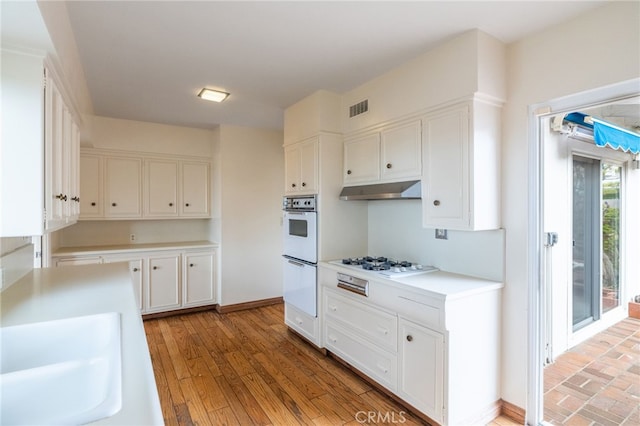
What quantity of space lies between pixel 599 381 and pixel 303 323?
2.43 metres

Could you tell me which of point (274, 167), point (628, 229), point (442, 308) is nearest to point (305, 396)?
point (442, 308)

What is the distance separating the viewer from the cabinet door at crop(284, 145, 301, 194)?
Result: 11.4ft

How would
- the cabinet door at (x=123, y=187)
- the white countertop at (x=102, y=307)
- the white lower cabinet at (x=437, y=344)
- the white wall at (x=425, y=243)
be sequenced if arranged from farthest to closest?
the cabinet door at (x=123, y=187), the white wall at (x=425, y=243), the white lower cabinet at (x=437, y=344), the white countertop at (x=102, y=307)

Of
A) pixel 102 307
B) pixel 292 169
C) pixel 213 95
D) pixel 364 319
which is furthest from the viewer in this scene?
pixel 292 169

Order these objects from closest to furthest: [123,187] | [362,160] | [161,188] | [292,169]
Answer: [362,160] < [292,169] < [123,187] < [161,188]

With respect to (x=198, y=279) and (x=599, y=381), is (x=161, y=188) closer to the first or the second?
(x=198, y=279)

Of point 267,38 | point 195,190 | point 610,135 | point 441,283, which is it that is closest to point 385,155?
point 441,283

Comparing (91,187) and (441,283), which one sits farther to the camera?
(91,187)

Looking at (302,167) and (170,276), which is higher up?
(302,167)

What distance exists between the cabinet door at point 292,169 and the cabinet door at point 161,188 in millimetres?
1827

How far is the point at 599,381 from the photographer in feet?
7.56

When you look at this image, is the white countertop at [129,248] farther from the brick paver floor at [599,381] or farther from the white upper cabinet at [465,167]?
the brick paver floor at [599,381]

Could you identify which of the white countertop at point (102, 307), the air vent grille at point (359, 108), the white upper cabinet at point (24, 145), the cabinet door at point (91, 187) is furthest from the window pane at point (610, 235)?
the cabinet door at point (91, 187)

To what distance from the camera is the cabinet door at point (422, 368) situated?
2.00 metres
